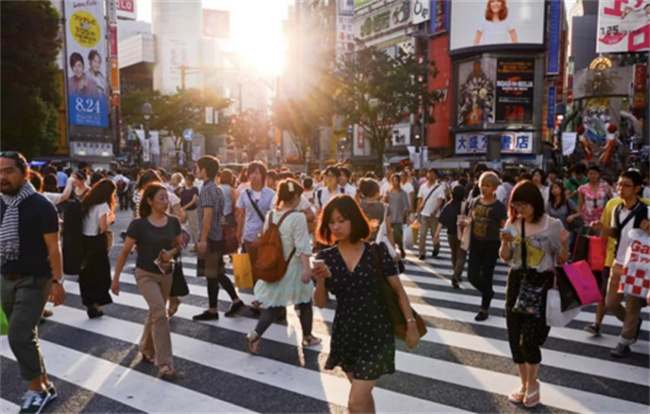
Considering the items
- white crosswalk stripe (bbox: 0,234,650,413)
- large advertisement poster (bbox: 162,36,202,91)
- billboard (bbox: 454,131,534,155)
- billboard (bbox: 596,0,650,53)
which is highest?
large advertisement poster (bbox: 162,36,202,91)

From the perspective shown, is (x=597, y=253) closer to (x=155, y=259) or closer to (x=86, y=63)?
(x=155, y=259)

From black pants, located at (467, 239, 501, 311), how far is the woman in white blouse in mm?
4506

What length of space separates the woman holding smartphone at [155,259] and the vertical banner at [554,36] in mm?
43828

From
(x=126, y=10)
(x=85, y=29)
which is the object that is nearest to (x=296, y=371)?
(x=85, y=29)

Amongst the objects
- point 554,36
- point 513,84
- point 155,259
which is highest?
point 554,36

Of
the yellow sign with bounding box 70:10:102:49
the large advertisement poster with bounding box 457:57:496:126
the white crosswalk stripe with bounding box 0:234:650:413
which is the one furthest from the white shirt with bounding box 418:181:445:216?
the yellow sign with bounding box 70:10:102:49

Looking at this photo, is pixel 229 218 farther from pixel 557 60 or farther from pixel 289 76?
pixel 289 76

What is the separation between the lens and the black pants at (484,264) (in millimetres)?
6879

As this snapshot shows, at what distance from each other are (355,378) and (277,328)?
11.3 ft

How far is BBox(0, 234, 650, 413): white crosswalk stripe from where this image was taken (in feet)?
14.7

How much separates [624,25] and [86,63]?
161ft

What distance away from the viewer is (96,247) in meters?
6.94

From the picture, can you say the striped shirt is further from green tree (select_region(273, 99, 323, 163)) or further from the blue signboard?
green tree (select_region(273, 99, 323, 163))

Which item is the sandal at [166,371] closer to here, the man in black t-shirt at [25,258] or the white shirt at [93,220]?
the man in black t-shirt at [25,258]
